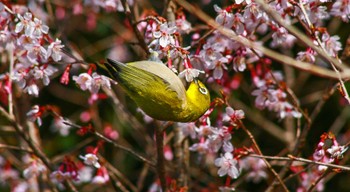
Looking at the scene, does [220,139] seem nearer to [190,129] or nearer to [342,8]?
[190,129]

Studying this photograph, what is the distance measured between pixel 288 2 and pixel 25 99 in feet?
6.98

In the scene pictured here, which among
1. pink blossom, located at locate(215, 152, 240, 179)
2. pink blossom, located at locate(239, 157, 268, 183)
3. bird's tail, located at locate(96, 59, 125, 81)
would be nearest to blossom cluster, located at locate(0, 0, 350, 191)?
pink blossom, located at locate(215, 152, 240, 179)

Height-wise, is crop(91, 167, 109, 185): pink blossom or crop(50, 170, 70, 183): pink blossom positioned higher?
crop(50, 170, 70, 183): pink blossom

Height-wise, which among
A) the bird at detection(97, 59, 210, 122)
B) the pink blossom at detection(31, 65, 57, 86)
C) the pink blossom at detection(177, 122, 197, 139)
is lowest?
the pink blossom at detection(177, 122, 197, 139)

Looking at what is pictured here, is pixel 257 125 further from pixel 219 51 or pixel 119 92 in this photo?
pixel 219 51

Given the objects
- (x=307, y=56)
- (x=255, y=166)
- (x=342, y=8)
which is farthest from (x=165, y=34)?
(x=255, y=166)

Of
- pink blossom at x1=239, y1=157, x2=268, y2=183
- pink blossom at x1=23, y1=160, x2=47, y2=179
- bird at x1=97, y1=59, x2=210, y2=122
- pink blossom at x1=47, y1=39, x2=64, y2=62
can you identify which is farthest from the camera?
pink blossom at x1=239, y1=157, x2=268, y2=183

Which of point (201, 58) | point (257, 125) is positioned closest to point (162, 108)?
point (201, 58)

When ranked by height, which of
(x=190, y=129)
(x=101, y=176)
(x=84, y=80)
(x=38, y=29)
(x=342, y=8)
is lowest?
(x=101, y=176)

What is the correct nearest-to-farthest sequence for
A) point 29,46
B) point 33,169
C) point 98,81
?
point 29,46
point 98,81
point 33,169

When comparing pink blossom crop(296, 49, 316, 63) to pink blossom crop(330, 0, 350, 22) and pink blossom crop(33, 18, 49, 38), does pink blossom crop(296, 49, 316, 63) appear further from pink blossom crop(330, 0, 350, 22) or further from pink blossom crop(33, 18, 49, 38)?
pink blossom crop(33, 18, 49, 38)

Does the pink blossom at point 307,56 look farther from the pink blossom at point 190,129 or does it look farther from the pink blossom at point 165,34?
the pink blossom at point 165,34

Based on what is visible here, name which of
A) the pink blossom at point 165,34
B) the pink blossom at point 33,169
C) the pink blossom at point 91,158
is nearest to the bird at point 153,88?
the pink blossom at point 165,34

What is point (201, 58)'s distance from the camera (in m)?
2.96
